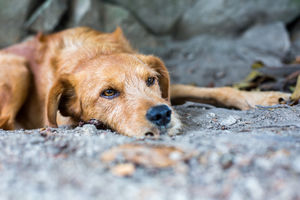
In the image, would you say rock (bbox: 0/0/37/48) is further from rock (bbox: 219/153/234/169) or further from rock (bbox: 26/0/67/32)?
rock (bbox: 219/153/234/169)

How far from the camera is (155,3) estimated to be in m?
7.22

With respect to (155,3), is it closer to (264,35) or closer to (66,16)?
(66,16)

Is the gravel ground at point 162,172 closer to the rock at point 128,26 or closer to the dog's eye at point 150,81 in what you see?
the dog's eye at point 150,81

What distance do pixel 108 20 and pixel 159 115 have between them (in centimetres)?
507

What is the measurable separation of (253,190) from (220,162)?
0.29m

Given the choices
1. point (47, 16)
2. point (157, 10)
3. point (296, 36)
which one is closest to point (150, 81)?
point (47, 16)

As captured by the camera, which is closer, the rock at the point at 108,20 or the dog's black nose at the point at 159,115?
the dog's black nose at the point at 159,115

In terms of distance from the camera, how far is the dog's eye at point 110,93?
307 centimetres

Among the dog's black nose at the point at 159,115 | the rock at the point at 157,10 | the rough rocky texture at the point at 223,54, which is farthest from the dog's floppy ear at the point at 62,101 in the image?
the rock at the point at 157,10

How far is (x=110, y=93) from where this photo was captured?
3080mm

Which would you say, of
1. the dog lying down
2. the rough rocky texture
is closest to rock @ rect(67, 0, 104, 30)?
the rough rocky texture

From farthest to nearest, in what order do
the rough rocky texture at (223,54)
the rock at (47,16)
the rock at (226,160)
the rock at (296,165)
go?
1. the rock at (47,16)
2. the rough rocky texture at (223,54)
3. the rock at (226,160)
4. the rock at (296,165)

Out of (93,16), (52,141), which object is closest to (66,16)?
(93,16)

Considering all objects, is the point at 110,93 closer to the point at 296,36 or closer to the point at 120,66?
the point at 120,66
